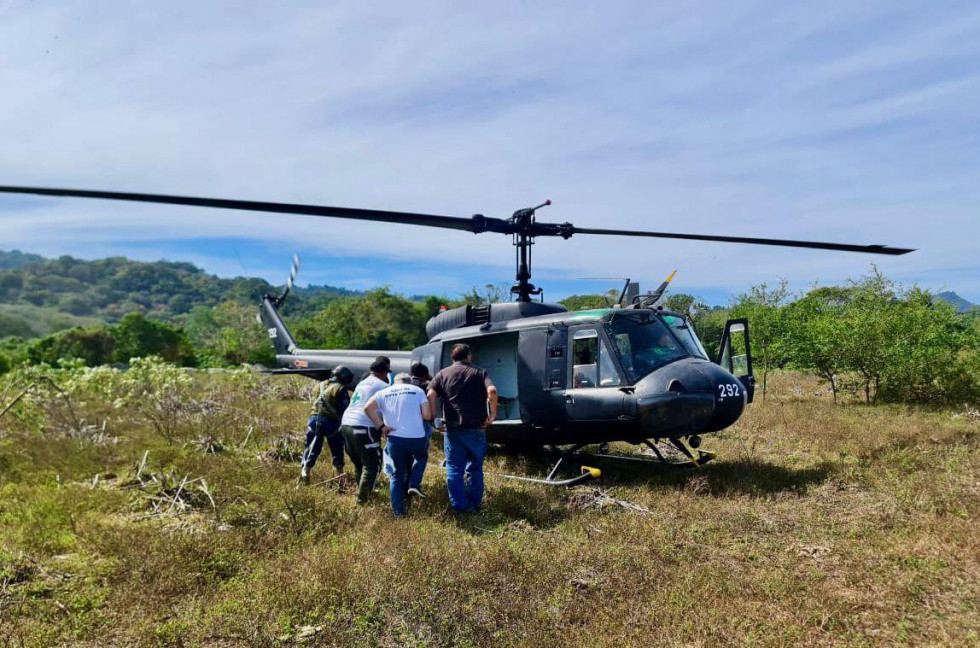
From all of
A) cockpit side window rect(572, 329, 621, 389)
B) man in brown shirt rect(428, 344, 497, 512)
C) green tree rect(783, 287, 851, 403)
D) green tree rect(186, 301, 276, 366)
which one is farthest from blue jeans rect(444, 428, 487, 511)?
green tree rect(186, 301, 276, 366)

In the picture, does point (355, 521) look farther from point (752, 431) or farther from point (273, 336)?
point (273, 336)

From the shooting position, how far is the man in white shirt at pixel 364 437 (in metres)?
7.25

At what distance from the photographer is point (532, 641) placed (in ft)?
13.2

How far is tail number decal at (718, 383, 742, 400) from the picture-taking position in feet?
24.8

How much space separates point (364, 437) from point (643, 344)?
12.3 feet

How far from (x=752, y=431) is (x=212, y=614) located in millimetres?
10333

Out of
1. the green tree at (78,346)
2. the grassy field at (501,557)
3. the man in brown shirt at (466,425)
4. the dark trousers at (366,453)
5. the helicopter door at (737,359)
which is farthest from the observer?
the green tree at (78,346)

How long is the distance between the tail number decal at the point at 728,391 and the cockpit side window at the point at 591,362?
4.08 feet

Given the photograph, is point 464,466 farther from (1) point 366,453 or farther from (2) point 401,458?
(1) point 366,453

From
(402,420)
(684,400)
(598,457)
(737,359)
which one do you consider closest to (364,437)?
(402,420)

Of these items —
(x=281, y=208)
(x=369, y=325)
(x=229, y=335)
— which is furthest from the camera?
(x=369, y=325)

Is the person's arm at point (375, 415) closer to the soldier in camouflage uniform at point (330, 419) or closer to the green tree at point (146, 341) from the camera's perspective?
the soldier in camouflage uniform at point (330, 419)

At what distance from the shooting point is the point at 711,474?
8.23 meters

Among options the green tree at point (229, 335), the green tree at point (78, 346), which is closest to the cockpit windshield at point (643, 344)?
the green tree at point (229, 335)
